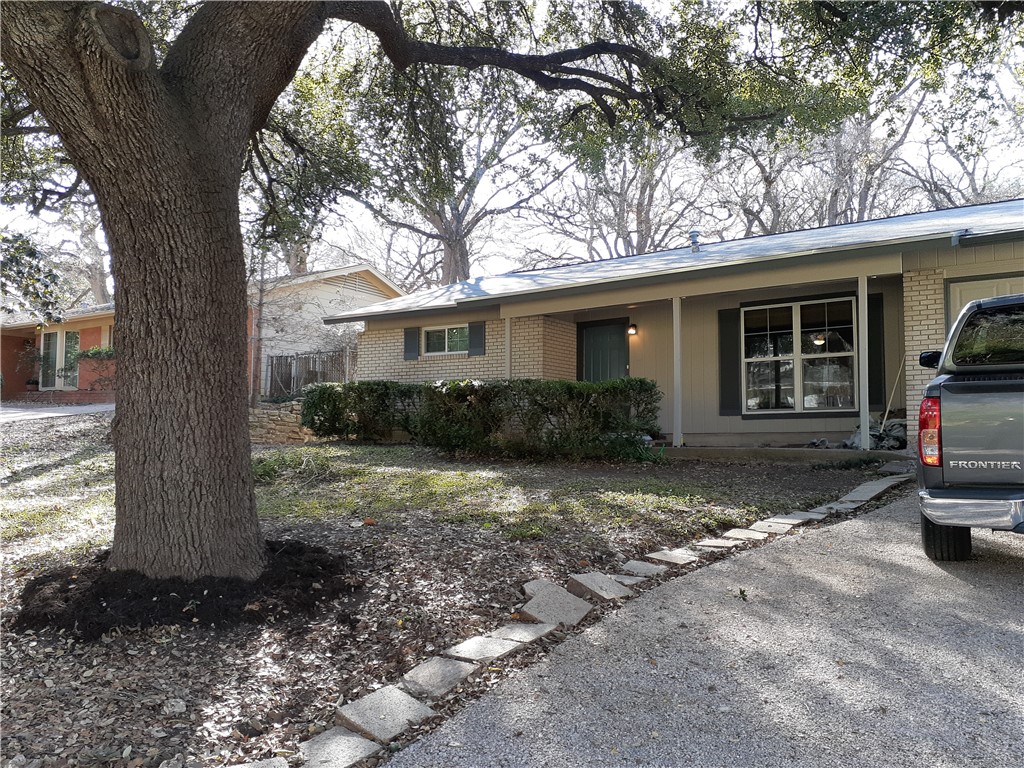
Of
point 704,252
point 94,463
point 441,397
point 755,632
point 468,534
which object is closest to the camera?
point 755,632

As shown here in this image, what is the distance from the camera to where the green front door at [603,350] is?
1270cm

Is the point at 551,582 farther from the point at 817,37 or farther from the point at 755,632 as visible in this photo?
the point at 817,37

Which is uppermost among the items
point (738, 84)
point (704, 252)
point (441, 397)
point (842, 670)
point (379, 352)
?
point (738, 84)

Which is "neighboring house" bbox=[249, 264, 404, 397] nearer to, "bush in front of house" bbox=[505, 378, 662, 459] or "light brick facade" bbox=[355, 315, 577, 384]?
"light brick facade" bbox=[355, 315, 577, 384]

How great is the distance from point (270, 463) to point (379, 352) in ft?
23.5

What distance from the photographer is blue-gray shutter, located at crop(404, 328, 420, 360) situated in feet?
46.8

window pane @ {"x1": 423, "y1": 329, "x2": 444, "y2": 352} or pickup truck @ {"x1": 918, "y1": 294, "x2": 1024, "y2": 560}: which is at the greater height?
window pane @ {"x1": 423, "y1": 329, "x2": 444, "y2": 352}

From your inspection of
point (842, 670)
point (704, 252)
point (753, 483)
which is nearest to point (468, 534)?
point (842, 670)

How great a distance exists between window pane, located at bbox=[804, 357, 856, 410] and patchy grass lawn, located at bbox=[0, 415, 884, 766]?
7.97 feet

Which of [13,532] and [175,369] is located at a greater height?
[175,369]

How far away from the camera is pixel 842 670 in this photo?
2750 mm

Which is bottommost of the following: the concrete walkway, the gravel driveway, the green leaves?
the gravel driveway

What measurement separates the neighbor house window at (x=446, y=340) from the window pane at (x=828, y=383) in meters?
6.35

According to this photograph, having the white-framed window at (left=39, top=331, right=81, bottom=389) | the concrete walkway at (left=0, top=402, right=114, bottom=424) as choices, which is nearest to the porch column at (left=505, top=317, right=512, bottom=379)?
the concrete walkway at (left=0, top=402, right=114, bottom=424)
